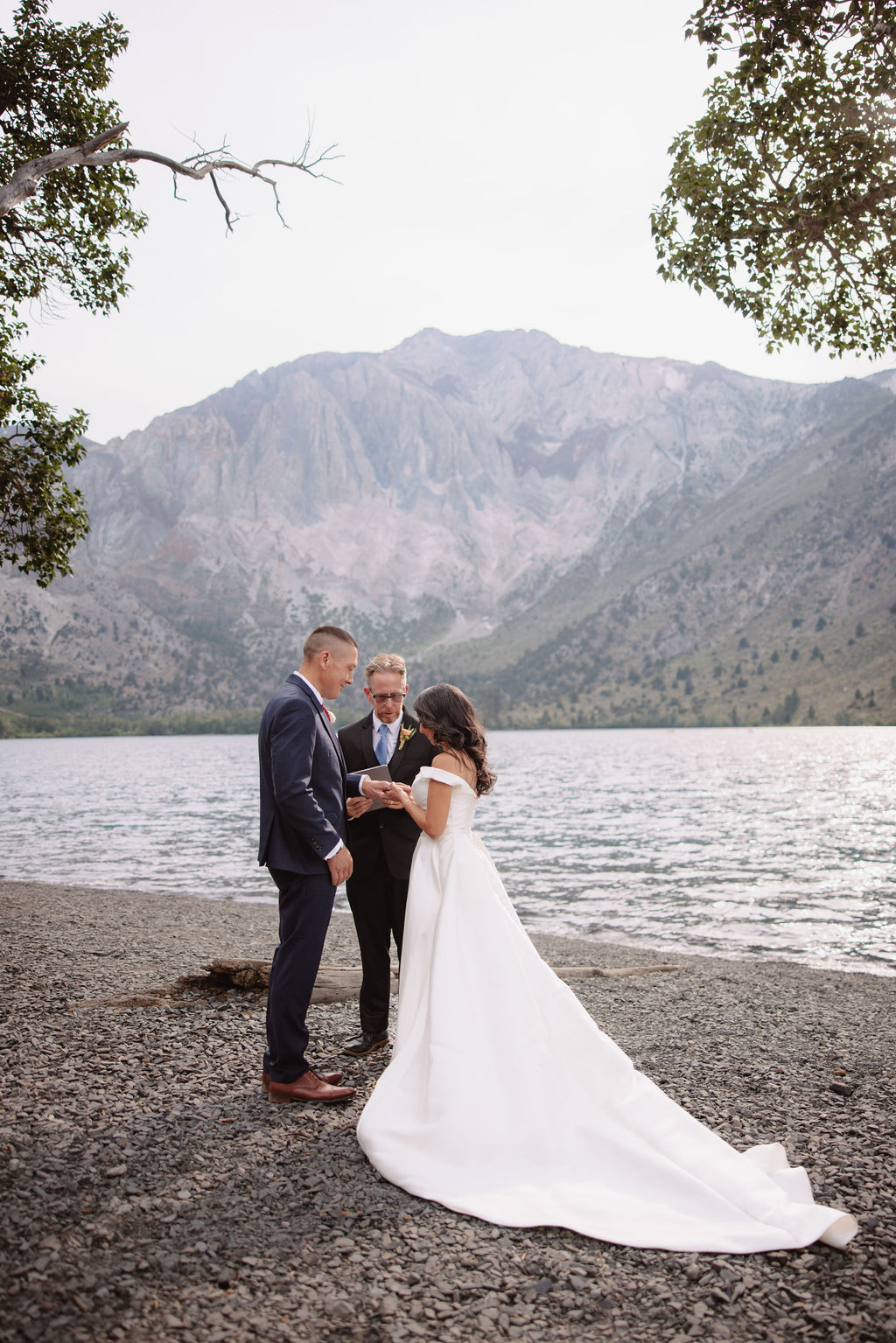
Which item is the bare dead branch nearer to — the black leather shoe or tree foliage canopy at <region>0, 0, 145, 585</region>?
tree foliage canopy at <region>0, 0, 145, 585</region>

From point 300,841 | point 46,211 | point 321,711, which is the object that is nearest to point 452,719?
point 321,711

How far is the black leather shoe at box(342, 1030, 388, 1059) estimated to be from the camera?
8367 mm

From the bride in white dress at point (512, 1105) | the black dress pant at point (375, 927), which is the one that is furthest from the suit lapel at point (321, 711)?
the black dress pant at point (375, 927)

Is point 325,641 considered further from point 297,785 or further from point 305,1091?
point 305,1091

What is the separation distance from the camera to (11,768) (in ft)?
438

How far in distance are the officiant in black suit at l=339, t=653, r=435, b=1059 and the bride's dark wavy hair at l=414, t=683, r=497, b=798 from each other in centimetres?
122

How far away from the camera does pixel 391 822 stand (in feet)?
26.5

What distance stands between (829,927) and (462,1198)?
21.4 m

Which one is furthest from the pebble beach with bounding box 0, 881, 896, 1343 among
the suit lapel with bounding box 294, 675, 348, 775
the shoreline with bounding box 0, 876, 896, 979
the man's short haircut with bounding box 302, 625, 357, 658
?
the shoreline with bounding box 0, 876, 896, 979

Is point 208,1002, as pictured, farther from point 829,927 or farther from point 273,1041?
point 829,927

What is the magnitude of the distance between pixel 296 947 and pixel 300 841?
0.82 metres

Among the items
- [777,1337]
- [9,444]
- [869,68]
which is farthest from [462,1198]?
[869,68]

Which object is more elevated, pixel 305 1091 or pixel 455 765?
pixel 455 765

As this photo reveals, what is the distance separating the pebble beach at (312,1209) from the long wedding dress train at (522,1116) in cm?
14
